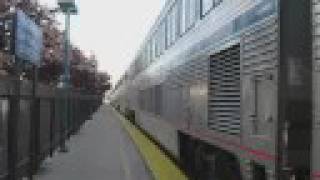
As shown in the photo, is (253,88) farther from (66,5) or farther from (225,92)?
(66,5)

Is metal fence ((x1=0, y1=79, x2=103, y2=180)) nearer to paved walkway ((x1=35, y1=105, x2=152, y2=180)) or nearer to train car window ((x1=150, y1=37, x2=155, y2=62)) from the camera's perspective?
paved walkway ((x1=35, y1=105, x2=152, y2=180))

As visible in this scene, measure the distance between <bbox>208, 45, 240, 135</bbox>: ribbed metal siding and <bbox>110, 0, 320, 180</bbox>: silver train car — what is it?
0.04ft

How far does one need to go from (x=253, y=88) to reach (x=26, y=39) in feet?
16.6

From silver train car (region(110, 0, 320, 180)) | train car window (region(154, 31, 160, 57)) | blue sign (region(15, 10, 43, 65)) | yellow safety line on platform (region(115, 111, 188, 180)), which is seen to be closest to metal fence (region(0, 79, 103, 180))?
blue sign (region(15, 10, 43, 65))

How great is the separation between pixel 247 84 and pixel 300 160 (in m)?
1.63

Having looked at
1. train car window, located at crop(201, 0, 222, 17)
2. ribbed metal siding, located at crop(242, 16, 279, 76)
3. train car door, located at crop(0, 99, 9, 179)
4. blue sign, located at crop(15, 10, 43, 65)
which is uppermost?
train car window, located at crop(201, 0, 222, 17)

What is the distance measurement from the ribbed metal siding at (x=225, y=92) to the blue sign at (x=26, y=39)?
2.55 metres

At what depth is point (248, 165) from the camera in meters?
8.74

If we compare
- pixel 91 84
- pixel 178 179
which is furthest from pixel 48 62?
pixel 91 84

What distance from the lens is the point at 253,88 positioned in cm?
843

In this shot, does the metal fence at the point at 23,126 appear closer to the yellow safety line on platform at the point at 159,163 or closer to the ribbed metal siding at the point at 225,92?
the yellow safety line on platform at the point at 159,163

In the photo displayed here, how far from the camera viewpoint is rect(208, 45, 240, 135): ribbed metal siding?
955 cm

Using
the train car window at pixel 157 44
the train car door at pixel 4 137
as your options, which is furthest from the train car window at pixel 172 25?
the train car door at pixel 4 137

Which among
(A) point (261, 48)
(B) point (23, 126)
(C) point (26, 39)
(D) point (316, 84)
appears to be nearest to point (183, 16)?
(B) point (23, 126)
